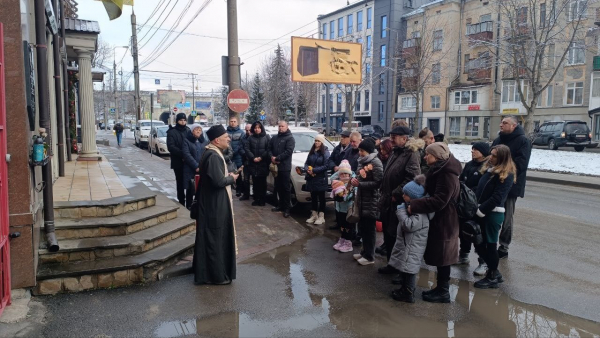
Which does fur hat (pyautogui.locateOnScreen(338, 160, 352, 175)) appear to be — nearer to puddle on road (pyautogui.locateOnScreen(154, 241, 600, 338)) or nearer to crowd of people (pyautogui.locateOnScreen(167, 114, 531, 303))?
crowd of people (pyautogui.locateOnScreen(167, 114, 531, 303))

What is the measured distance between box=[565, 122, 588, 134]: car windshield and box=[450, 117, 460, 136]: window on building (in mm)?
21151

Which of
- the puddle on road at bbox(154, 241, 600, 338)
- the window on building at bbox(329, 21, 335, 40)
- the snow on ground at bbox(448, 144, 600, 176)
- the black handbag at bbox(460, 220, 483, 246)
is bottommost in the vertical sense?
the puddle on road at bbox(154, 241, 600, 338)

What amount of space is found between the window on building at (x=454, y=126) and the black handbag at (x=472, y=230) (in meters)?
45.2

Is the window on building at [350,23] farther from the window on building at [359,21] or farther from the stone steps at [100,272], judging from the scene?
the stone steps at [100,272]

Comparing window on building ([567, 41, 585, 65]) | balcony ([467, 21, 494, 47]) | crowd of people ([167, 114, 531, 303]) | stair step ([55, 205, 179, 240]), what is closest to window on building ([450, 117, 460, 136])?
balcony ([467, 21, 494, 47])

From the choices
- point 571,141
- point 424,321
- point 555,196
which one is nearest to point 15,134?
point 424,321

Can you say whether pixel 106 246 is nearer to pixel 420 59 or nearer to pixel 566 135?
pixel 566 135

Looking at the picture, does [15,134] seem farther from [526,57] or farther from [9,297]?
[526,57]

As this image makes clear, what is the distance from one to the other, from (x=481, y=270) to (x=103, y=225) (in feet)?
15.7

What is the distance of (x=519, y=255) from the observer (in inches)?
245

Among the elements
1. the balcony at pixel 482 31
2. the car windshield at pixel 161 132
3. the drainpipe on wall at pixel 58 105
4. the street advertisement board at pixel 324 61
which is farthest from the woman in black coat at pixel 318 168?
the balcony at pixel 482 31

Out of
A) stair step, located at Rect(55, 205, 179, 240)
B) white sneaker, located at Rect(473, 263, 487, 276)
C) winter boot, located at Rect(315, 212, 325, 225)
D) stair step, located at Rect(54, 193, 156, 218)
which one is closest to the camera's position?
stair step, located at Rect(55, 205, 179, 240)

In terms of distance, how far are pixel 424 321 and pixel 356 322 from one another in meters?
0.65

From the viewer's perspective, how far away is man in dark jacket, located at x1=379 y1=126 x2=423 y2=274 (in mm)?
5098
